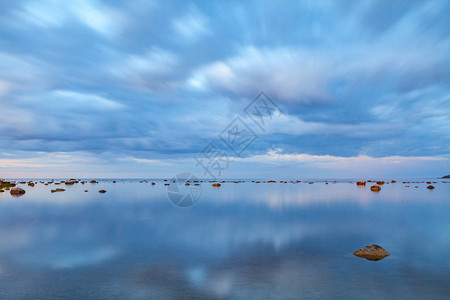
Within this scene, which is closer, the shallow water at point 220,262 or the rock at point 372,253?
the shallow water at point 220,262

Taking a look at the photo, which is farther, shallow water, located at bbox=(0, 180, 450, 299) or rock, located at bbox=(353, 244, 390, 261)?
rock, located at bbox=(353, 244, 390, 261)

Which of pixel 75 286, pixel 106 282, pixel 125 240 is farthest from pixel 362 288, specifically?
pixel 125 240

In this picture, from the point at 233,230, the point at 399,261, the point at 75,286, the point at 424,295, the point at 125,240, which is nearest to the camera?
the point at 424,295

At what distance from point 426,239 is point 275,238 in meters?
10.3

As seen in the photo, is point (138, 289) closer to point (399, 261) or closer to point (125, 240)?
point (125, 240)

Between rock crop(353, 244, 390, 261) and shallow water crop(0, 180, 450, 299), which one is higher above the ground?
rock crop(353, 244, 390, 261)

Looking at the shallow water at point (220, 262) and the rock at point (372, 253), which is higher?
the rock at point (372, 253)

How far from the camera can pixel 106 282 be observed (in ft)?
33.3

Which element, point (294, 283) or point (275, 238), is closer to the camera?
point (294, 283)

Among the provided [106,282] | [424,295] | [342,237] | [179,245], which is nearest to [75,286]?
[106,282]

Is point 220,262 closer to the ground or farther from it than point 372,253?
closer to the ground

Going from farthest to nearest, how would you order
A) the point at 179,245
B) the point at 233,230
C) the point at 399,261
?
1. the point at 233,230
2. the point at 179,245
3. the point at 399,261

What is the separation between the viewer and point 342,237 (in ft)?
60.6

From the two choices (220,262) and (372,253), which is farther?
(372,253)
